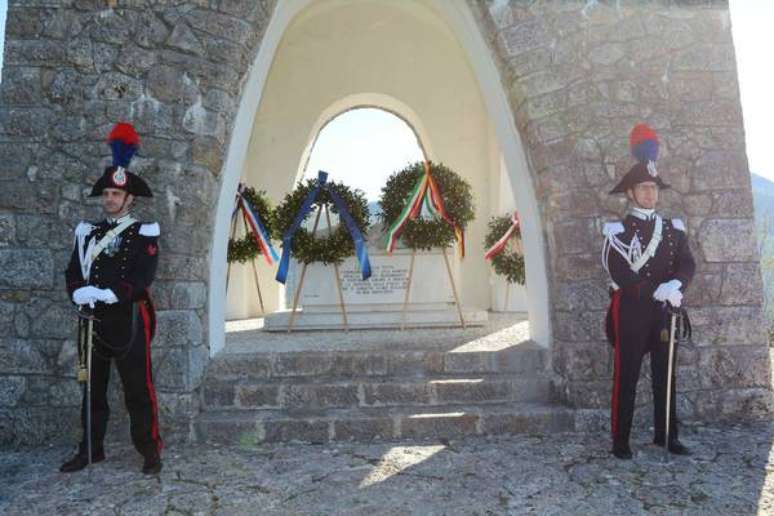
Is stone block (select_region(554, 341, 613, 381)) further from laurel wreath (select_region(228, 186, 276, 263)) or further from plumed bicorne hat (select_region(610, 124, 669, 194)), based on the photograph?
laurel wreath (select_region(228, 186, 276, 263))

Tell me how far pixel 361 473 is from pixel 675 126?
11.5 ft

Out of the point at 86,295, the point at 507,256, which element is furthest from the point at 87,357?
the point at 507,256

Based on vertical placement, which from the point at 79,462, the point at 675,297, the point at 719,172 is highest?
the point at 719,172

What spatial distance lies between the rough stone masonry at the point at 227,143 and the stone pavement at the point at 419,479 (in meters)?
0.49

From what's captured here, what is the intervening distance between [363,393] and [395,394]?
0.25m

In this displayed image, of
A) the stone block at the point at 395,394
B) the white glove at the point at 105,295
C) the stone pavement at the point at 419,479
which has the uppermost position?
the white glove at the point at 105,295

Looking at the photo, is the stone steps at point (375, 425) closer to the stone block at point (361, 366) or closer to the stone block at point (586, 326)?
the stone block at point (361, 366)

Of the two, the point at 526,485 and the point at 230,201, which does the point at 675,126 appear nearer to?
the point at 526,485

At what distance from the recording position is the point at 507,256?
24.1 feet

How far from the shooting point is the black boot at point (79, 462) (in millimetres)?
3490

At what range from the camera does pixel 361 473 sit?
3.41 meters

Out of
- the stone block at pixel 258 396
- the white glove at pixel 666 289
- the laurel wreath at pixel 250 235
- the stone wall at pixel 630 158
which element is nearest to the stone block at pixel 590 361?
the stone wall at pixel 630 158

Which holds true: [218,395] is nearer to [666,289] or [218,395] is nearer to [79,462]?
[79,462]

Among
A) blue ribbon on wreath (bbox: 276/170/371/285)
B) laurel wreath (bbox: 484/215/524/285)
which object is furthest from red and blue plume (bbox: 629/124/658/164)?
laurel wreath (bbox: 484/215/524/285)
